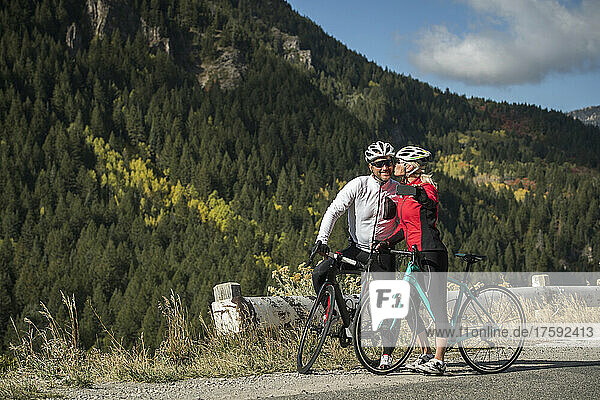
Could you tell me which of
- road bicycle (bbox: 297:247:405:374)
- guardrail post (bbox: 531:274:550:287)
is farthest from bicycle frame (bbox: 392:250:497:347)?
Result: guardrail post (bbox: 531:274:550:287)

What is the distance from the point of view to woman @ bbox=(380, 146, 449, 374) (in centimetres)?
630

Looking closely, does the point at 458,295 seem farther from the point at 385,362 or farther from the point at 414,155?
the point at 414,155

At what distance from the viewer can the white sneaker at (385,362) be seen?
6320 millimetres

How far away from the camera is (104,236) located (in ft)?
410

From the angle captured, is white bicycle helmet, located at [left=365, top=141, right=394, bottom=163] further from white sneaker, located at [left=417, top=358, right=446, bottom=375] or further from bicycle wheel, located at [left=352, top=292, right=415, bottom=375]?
white sneaker, located at [left=417, top=358, right=446, bottom=375]

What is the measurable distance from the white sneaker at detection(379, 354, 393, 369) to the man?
0.8 inches

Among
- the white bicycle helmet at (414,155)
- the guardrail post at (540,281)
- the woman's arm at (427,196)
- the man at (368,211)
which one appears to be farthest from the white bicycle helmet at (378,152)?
the guardrail post at (540,281)

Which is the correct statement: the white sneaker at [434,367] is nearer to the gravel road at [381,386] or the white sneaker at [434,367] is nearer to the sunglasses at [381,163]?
the gravel road at [381,386]

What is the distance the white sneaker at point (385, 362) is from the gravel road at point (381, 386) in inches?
4.1

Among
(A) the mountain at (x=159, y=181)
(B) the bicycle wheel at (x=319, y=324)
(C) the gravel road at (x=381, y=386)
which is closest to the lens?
(C) the gravel road at (x=381, y=386)

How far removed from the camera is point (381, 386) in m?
5.68

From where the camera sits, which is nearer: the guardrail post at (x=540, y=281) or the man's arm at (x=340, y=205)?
the man's arm at (x=340, y=205)

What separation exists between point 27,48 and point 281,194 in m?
80.8

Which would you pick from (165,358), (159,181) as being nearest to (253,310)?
(165,358)
